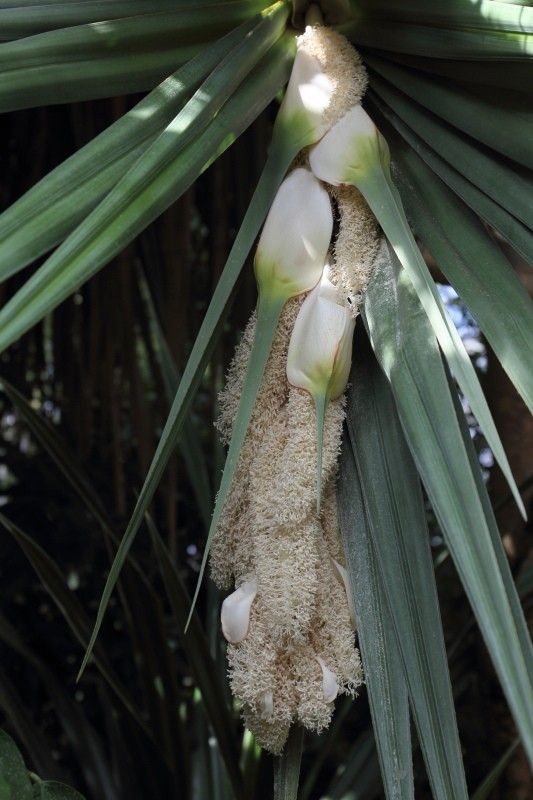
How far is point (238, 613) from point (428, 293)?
0.86 feet

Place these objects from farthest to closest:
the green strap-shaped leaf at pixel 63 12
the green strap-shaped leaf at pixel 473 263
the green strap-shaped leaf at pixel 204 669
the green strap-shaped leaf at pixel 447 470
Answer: the green strap-shaped leaf at pixel 204 669 < the green strap-shaped leaf at pixel 63 12 < the green strap-shaped leaf at pixel 473 263 < the green strap-shaped leaf at pixel 447 470

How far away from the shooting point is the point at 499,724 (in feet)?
4.83

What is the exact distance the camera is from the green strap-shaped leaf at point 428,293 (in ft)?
1.85

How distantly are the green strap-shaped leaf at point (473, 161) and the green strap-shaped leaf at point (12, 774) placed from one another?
0.57 metres

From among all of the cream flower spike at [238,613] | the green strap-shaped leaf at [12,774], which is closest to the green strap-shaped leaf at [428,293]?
the cream flower spike at [238,613]

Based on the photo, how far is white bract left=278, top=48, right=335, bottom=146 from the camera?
0.71 metres

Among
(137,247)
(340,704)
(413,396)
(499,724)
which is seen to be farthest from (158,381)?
(413,396)

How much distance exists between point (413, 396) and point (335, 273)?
0.43ft

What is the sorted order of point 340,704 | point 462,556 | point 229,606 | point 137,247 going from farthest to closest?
point 137,247 < point 340,704 < point 229,606 < point 462,556

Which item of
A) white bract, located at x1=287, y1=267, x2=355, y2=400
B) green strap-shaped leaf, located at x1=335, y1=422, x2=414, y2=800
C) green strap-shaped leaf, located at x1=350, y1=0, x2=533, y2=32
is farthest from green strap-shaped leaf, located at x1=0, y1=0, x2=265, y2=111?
green strap-shaped leaf, located at x1=335, y1=422, x2=414, y2=800

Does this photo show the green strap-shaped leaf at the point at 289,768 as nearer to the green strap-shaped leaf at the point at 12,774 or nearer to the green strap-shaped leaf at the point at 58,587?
the green strap-shaped leaf at the point at 12,774

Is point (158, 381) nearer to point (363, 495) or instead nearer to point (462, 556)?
point (363, 495)

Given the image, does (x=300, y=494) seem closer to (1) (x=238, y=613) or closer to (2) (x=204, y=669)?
(1) (x=238, y=613)

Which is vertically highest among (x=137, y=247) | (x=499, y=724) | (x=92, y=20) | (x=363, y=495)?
(x=137, y=247)
